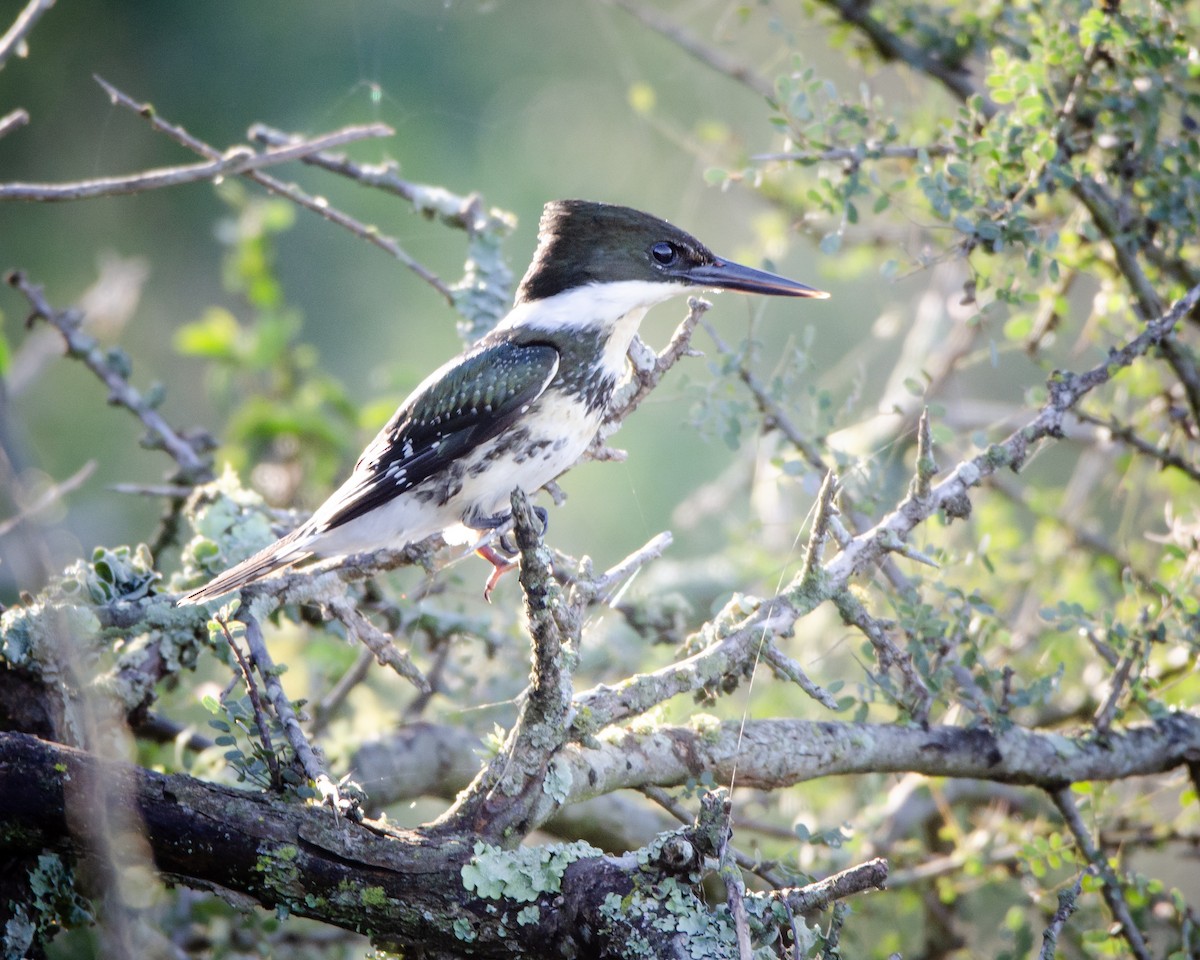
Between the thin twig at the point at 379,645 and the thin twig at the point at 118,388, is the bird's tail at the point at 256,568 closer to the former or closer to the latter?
the thin twig at the point at 379,645

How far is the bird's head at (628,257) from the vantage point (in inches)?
100

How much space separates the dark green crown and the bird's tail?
2.71ft

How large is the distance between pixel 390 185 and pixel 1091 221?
157cm

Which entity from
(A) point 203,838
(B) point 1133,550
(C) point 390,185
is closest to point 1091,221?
(B) point 1133,550

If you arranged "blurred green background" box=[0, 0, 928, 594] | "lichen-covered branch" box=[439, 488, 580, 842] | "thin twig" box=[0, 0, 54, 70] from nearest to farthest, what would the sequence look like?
"lichen-covered branch" box=[439, 488, 580, 842] → "thin twig" box=[0, 0, 54, 70] → "blurred green background" box=[0, 0, 928, 594]

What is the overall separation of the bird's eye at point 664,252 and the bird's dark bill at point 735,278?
0.15ft

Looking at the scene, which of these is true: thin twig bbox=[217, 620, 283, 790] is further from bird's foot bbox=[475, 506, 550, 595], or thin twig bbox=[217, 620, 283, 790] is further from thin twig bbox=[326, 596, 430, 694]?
bird's foot bbox=[475, 506, 550, 595]

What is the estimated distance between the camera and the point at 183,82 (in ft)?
22.5

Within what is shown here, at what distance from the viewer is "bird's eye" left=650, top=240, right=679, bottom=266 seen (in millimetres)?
2576

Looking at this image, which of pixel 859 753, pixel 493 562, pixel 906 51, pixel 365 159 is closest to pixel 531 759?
pixel 859 753

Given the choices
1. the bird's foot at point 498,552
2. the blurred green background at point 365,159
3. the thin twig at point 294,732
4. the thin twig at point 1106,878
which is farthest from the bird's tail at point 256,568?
the blurred green background at point 365,159

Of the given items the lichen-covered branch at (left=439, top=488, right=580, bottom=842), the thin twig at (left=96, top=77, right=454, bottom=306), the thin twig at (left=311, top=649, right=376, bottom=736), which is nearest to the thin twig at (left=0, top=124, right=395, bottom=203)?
the thin twig at (left=96, top=77, right=454, bottom=306)

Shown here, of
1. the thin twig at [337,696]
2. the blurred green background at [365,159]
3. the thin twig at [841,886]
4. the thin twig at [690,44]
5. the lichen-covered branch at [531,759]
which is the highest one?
the blurred green background at [365,159]

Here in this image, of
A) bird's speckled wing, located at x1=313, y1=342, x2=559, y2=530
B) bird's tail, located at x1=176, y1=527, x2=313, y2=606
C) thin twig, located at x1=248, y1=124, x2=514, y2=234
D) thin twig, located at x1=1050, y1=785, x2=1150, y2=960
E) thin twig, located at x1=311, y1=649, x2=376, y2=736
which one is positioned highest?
thin twig, located at x1=248, y1=124, x2=514, y2=234
